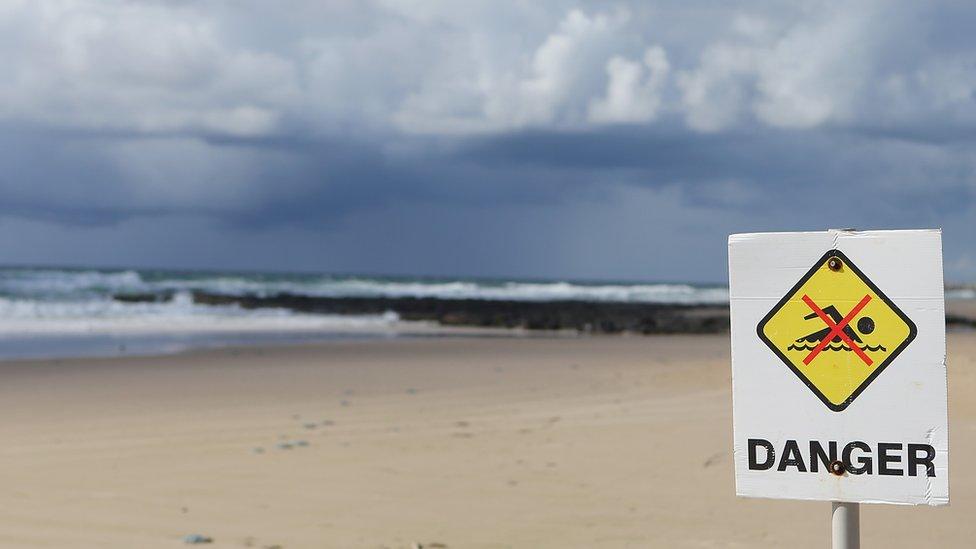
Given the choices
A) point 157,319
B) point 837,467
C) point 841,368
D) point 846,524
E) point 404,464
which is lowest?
point 404,464

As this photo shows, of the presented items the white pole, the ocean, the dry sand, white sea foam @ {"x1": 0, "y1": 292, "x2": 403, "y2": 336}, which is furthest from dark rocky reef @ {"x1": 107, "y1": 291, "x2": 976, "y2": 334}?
the white pole

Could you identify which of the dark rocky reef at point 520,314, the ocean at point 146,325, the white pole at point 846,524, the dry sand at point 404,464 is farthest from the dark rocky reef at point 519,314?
the white pole at point 846,524

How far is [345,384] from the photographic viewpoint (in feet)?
37.6

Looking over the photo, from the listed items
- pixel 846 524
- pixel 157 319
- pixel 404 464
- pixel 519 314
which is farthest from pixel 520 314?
pixel 846 524

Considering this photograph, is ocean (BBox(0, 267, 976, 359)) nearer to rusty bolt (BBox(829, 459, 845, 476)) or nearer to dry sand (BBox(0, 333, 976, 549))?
dry sand (BBox(0, 333, 976, 549))

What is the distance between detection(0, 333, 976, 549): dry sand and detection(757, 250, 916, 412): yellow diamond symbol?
3.01m

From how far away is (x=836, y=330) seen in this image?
2.04 meters

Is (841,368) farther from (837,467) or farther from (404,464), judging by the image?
(404,464)

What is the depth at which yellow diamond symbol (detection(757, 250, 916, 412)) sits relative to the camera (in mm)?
2006

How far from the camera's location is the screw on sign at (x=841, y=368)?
1.98 m

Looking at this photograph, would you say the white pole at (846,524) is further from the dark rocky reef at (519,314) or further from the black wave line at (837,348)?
the dark rocky reef at (519,314)

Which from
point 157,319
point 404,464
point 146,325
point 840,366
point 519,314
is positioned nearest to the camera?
point 840,366

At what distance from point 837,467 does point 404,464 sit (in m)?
5.00

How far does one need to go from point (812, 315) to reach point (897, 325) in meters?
0.16
